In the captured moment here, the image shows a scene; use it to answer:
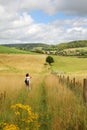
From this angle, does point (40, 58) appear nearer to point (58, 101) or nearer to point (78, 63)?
point (78, 63)

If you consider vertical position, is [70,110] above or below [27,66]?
above

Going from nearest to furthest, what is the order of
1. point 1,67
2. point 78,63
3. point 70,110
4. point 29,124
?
point 29,124 → point 70,110 → point 1,67 → point 78,63

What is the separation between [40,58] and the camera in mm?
114375

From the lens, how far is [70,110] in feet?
32.0

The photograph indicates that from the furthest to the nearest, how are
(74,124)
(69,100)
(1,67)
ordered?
(1,67), (69,100), (74,124)

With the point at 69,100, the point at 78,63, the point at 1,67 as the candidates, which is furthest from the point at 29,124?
the point at 78,63

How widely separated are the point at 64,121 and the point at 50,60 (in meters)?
103

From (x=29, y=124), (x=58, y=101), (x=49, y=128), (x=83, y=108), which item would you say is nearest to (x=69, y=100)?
(x=58, y=101)

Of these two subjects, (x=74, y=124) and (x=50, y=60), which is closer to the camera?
(x=74, y=124)

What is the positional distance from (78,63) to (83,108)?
9809 cm

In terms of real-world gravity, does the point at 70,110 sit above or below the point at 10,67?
above

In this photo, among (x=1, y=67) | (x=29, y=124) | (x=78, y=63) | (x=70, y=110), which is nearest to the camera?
(x=29, y=124)

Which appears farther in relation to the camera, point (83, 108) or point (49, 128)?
point (83, 108)

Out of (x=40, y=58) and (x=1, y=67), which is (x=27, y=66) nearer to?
(x=1, y=67)
